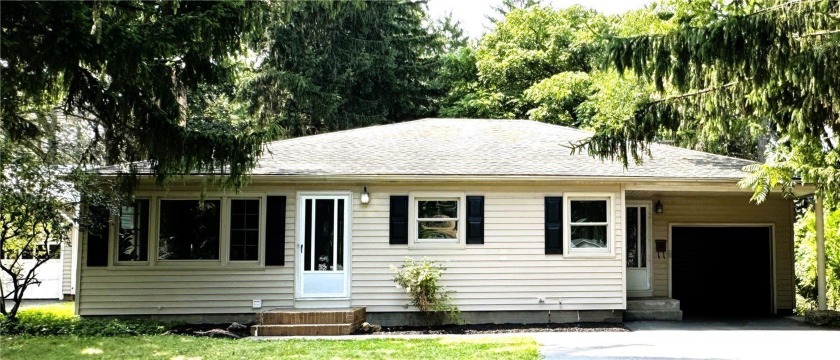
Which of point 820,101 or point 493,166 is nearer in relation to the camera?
point 820,101

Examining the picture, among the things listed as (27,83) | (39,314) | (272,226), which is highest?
(27,83)

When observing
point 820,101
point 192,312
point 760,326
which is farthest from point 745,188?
point 192,312

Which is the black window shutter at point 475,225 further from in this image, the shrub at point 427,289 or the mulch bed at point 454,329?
the mulch bed at point 454,329

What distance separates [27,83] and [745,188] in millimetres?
10703

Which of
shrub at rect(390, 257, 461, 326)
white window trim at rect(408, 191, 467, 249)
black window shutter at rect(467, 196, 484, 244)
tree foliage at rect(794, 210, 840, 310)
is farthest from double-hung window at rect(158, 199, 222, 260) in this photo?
tree foliage at rect(794, 210, 840, 310)

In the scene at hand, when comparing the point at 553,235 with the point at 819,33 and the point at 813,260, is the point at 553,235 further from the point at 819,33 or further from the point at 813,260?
the point at 813,260

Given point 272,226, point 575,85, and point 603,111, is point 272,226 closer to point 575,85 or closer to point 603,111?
point 603,111

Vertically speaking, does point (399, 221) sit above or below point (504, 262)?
above

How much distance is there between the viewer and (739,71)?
7.71 metres

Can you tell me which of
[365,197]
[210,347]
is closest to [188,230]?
[365,197]

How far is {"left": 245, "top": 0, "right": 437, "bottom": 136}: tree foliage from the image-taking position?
24.0 metres

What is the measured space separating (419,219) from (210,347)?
168 inches

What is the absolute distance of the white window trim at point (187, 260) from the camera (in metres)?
12.4

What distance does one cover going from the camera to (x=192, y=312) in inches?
486
